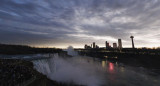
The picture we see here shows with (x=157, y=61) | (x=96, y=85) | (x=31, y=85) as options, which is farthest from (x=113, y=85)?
(x=157, y=61)

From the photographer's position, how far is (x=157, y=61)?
257ft

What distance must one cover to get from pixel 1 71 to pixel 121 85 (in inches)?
1391

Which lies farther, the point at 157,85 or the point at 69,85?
the point at 157,85

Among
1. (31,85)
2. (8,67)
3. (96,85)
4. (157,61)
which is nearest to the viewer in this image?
(31,85)

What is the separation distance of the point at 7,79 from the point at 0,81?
3.14ft

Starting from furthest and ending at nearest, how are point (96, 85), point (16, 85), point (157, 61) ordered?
1. point (157, 61)
2. point (96, 85)
3. point (16, 85)

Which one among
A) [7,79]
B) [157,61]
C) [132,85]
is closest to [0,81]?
[7,79]

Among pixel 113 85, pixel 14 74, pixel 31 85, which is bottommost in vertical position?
pixel 113 85

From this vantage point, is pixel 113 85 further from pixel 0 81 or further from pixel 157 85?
pixel 0 81

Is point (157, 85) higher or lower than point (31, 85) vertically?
lower

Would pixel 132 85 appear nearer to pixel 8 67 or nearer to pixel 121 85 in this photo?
pixel 121 85

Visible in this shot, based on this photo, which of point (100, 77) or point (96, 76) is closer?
point (100, 77)

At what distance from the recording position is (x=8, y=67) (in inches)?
752

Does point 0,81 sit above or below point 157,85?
above
